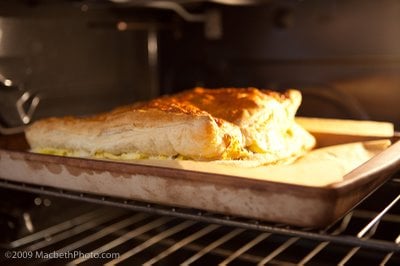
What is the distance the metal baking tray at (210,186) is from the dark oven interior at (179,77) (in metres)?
0.03

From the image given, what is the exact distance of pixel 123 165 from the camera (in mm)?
896

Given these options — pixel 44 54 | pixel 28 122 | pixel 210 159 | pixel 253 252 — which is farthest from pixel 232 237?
pixel 44 54

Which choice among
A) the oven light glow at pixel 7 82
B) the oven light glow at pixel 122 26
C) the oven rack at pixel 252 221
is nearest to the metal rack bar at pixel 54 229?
the oven rack at pixel 252 221

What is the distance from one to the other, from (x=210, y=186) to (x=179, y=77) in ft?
3.25

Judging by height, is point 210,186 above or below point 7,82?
below

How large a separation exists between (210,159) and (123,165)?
16cm

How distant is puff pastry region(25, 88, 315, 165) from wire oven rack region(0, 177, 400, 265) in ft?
0.34

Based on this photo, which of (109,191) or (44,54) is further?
(44,54)

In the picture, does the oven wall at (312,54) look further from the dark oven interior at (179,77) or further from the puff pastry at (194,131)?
the puff pastry at (194,131)

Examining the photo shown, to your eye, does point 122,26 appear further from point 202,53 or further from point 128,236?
point 128,236

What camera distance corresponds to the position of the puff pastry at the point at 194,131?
91 centimetres

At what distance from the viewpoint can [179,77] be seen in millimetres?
1761

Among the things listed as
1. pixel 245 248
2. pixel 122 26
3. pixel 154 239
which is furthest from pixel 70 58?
pixel 245 248

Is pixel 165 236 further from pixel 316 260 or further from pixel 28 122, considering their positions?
pixel 28 122
